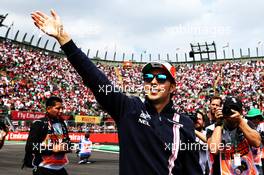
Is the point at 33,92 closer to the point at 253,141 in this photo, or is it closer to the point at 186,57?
the point at 186,57

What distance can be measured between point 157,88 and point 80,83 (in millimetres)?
43662

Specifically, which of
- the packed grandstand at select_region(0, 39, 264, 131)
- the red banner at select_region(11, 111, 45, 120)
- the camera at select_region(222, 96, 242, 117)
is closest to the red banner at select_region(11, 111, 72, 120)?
the red banner at select_region(11, 111, 45, 120)

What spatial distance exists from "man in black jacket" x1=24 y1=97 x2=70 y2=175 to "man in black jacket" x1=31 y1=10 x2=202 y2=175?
354 cm

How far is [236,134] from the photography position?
4.50 metres

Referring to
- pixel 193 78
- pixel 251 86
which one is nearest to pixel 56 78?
pixel 193 78

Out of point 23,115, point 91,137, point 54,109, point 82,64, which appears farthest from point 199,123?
point 23,115

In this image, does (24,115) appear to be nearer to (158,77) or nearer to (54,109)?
(54,109)

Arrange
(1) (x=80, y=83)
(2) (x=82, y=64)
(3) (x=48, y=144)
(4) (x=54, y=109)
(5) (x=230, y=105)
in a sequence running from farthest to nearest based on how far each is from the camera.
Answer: (1) (x=80, y=83) → (4) (x=54, y=109) → (3) (x=48, y=144) → (5) (x=230, y=105) → (2) (x=82, y=64)

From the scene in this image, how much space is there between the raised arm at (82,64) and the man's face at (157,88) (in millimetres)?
260

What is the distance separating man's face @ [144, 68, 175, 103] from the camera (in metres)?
2.70

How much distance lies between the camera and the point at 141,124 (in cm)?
259

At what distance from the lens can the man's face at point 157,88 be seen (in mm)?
2701

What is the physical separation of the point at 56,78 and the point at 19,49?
228 inches

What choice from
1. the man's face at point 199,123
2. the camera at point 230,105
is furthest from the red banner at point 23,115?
the camera at point 230,105
